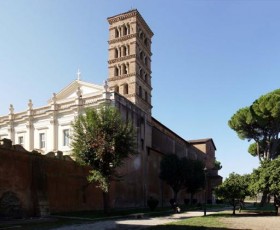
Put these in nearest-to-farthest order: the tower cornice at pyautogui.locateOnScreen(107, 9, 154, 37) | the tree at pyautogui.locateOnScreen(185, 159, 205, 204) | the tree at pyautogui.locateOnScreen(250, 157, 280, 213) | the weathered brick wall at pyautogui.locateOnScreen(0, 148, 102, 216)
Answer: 1. the weathered brick wall at pyautogui.locateOnScreen(0, 148, 102, 216)
2. the tree at pyautogui.locateOnScreen(250, 157, 280, 213)
3. the tree at pyautogui.locateOnScreen(185, 159, 205, 204)
4. the tower cornice at pyautogui.locateOnScreen(107, 9, 154, 37)

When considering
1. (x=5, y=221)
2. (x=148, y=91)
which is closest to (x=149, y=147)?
(x=148, y=91)

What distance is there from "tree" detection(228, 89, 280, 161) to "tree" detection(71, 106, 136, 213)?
1992cm

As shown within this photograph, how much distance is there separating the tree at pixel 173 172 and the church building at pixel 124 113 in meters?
1.54

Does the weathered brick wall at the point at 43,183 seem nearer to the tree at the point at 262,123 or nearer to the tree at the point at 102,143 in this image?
the tree at the point at 102,143

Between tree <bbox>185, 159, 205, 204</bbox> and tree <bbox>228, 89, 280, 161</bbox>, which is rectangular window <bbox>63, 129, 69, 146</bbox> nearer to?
tree <bbox>185, 159, 205, 204</bbox>

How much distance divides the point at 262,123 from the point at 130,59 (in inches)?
763

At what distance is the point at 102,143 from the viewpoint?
26.2 meters

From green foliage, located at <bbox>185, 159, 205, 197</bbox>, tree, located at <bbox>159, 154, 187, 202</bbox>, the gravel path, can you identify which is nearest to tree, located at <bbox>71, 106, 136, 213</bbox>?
the gravel path

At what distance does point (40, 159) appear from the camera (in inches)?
1019

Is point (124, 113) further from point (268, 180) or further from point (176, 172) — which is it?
point (268, 180)

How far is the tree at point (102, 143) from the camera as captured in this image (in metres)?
26.4

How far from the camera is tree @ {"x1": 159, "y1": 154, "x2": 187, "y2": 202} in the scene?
45094 millimetres

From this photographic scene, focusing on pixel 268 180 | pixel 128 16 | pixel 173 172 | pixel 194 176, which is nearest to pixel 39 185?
pixel 268 180

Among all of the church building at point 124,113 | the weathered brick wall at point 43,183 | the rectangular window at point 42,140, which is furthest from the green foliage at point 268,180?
the rectangular window at point 42,140
